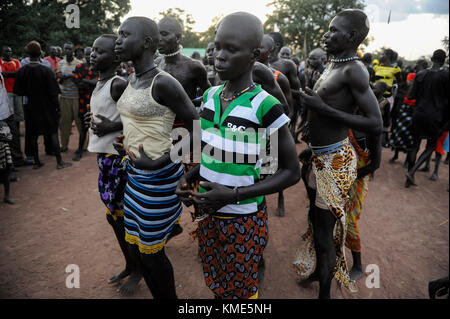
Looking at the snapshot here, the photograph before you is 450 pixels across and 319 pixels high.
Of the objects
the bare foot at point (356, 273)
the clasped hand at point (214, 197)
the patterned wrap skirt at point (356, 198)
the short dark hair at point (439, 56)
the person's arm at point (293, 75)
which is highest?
the short dark hair at point (439, 56)

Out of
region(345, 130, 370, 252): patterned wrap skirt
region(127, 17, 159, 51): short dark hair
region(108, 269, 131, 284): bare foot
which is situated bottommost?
region(108, 269, 131, 284): bare foot

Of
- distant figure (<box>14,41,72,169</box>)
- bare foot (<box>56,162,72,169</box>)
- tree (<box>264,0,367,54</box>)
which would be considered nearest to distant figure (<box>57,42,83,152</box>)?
distant figure (<box>14,41,72,169</box>)

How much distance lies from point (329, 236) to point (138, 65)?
1959 millimetres

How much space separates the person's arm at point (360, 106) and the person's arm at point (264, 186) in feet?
2.62

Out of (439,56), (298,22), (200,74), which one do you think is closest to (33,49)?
(200,74)

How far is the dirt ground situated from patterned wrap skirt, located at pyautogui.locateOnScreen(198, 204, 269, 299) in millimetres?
1128

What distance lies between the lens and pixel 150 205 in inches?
78.2

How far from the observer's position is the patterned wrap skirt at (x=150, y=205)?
199 centimetres

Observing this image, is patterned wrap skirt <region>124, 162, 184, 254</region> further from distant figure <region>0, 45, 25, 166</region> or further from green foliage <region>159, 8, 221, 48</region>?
green foliage <region>159, 8, 221, 48</region>

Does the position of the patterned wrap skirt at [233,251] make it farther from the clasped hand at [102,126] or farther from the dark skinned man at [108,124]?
the clasped hand at [102,126]

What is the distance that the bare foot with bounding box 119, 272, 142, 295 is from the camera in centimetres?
266

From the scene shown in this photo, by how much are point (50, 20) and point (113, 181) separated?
37.4 feet

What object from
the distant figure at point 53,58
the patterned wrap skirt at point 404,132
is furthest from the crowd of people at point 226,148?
the distant figure at point 53,58

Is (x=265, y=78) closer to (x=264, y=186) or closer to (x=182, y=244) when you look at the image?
(x=264, y=186)
